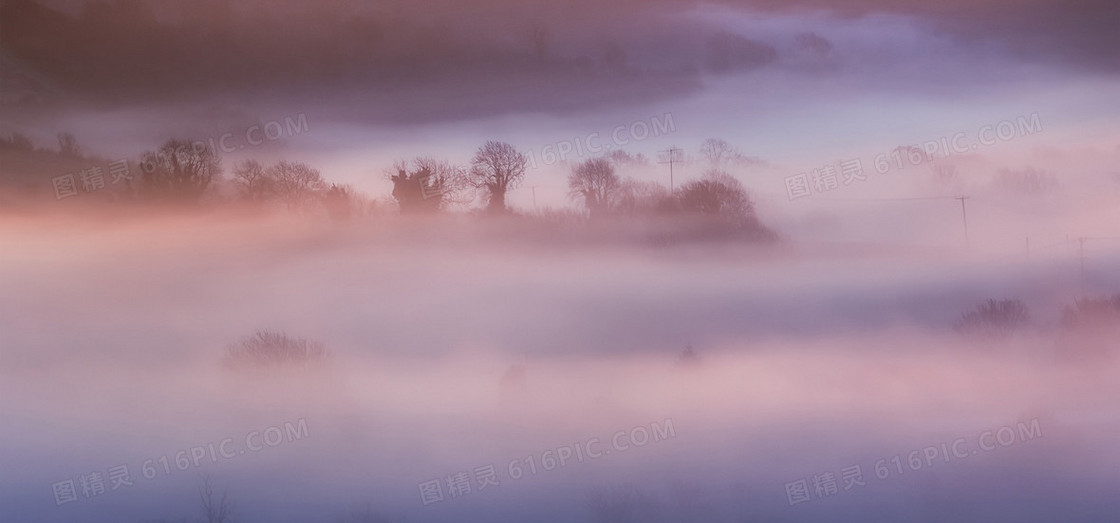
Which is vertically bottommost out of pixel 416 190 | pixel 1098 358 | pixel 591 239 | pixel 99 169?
pixel 1098 358

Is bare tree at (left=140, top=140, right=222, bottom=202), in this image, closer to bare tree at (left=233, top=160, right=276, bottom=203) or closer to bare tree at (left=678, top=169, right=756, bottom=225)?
bare tree at (left=233, top=160, right=276, bottom=203)

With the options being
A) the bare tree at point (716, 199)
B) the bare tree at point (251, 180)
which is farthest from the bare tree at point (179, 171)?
the bare tree at point (716, 199)

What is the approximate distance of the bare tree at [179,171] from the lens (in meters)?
9.38

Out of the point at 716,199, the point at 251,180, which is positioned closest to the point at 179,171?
the point at 251,180

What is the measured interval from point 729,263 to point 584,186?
5.66 feet

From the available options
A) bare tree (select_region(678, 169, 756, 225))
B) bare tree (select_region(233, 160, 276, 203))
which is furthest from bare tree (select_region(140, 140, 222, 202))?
bare tree (select_region(678, 169, 756, 225))

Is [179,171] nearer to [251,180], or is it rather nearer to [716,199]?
[251,180]

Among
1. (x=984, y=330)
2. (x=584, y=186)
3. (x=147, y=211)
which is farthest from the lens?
(x=984, y=330)

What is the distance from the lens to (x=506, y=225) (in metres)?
9.76

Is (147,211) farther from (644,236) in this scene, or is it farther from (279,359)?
(644,236)

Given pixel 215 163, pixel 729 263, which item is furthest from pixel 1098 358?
pixel 215 163

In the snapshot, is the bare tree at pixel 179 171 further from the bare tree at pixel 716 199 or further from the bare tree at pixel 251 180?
the bare tree at pixel 716 199

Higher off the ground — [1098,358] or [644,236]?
[644,236]

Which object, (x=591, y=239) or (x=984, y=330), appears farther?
(x=984, y=330)
